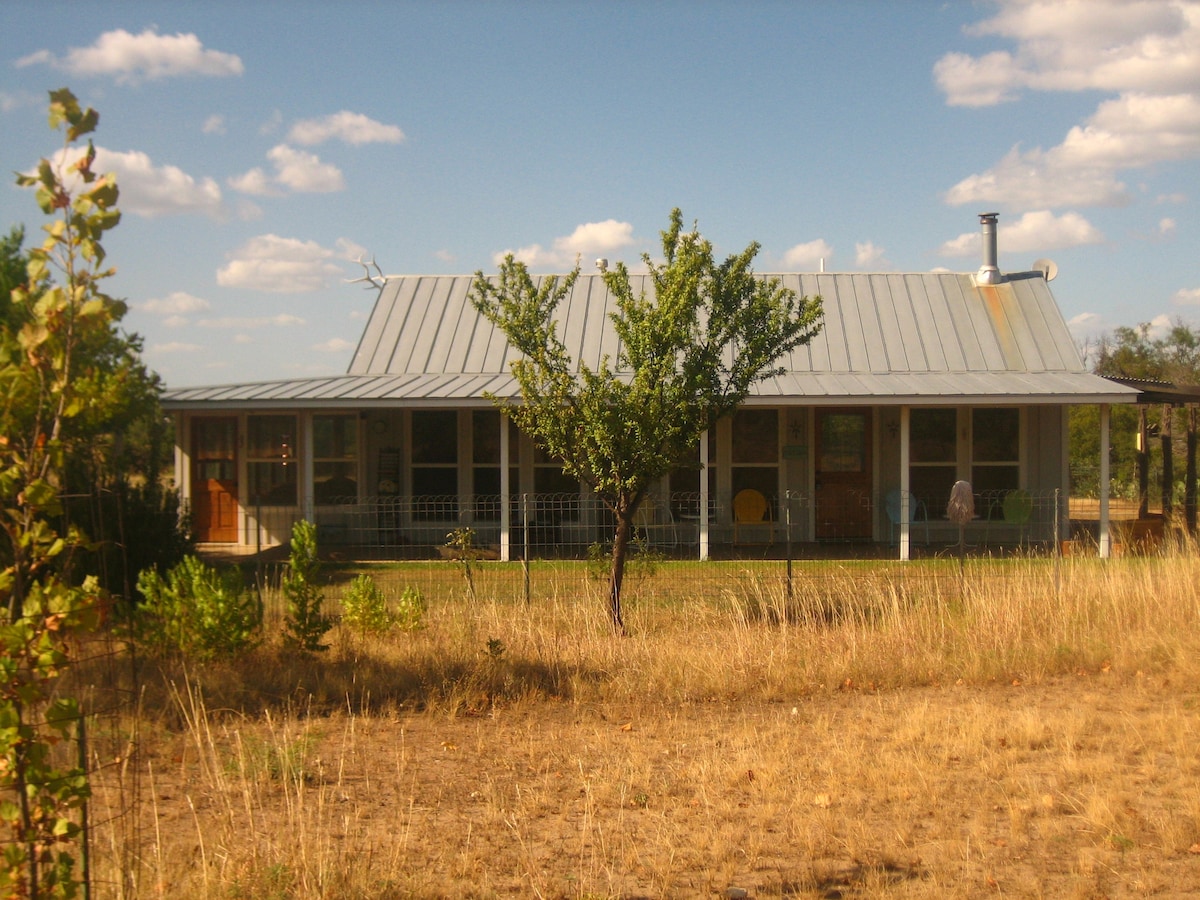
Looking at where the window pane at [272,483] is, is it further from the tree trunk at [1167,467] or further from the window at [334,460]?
the tree trunk at [1167,467]

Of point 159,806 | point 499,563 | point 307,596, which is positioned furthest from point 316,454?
point 159,806

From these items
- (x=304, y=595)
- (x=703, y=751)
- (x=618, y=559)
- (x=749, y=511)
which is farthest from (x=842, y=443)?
(x=703, y=751)

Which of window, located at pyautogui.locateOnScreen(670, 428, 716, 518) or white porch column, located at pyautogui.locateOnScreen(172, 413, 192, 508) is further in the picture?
white porch column, located at pyautogui.locateOnScreen(172, 413, 192, 508)

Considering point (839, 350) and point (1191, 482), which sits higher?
point (839, 350)

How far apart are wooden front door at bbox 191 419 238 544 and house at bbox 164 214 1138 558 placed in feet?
0.08

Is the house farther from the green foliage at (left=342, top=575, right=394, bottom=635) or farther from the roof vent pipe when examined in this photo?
the green foliage at (left=342, top=575, right=394, bottom=635)

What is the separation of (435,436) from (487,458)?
3.21ft

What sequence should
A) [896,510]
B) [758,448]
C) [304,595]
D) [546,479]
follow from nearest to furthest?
[304,595], [896,510], [758,448], [546,479]

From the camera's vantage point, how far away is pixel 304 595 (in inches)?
336

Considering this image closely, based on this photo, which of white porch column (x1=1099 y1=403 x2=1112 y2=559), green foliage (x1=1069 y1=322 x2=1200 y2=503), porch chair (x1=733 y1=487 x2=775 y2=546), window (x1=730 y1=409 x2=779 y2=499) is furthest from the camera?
green foliage (x1=1069 y1=322 x2=1200 y2=503)

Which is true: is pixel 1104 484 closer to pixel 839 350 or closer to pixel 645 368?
pixel 839 350

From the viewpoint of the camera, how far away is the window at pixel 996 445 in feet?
58.4

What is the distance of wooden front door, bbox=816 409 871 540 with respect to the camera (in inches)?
707

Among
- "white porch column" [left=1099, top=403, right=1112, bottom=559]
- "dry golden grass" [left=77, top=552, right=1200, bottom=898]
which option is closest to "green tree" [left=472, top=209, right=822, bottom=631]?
"dry golden grass" [left=77, top=552, right=1200, bottom=898]
